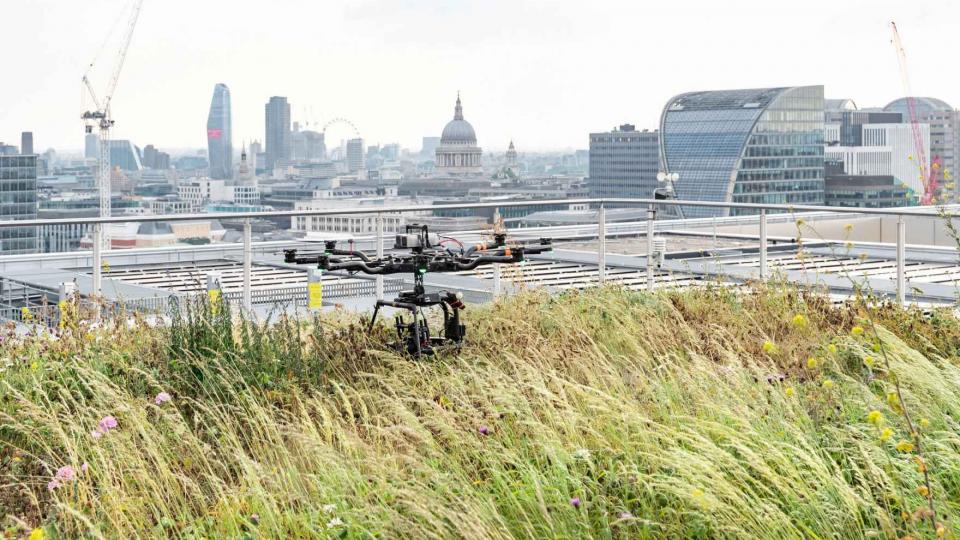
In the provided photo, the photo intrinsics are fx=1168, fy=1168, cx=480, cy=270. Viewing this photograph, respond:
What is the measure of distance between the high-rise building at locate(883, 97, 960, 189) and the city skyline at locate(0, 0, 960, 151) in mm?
3846

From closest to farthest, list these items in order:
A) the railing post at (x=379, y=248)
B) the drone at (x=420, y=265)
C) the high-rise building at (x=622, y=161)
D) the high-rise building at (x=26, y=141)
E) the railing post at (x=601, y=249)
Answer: the drone at (x=420, y=265)
the railing post at (x=379, y=248)
the railing post at (x=601, y=249)
the high-rise building at (x=26, y=141)
the high-rise building at (x=622, y=161)

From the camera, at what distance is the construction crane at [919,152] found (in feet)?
16.9

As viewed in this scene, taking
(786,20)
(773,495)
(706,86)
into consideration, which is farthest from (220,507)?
(706,86)

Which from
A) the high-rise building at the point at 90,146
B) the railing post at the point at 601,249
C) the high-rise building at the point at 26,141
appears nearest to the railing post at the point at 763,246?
the railing post at the point at 601,249

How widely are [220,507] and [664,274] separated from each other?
18.9ft

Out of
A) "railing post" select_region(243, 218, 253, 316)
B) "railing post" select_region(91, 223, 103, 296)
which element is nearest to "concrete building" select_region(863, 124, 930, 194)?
"railing post" select_region(243, 218, 253, 316)

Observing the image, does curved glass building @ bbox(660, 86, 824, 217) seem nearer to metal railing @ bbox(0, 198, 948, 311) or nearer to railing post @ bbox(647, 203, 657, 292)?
railing post @ bbox(647, 203, 657, 292)

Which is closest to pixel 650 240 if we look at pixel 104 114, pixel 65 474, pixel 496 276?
pixel 496 276

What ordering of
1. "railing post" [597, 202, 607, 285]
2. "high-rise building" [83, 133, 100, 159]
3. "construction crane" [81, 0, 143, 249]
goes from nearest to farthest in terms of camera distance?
"railing post" [597, 202, 607, 285] → "construction crane" [81, 0, 143, 249] → "high-rise building" [83, 133, 100, 159]

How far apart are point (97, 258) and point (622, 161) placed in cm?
14705

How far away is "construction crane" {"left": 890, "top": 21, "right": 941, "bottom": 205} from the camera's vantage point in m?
5.14

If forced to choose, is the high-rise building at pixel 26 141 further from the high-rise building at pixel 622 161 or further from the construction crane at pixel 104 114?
the high-rise building at pixel 622 161

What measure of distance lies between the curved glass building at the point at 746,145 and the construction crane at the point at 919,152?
1240cm

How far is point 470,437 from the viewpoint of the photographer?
3764 mm
